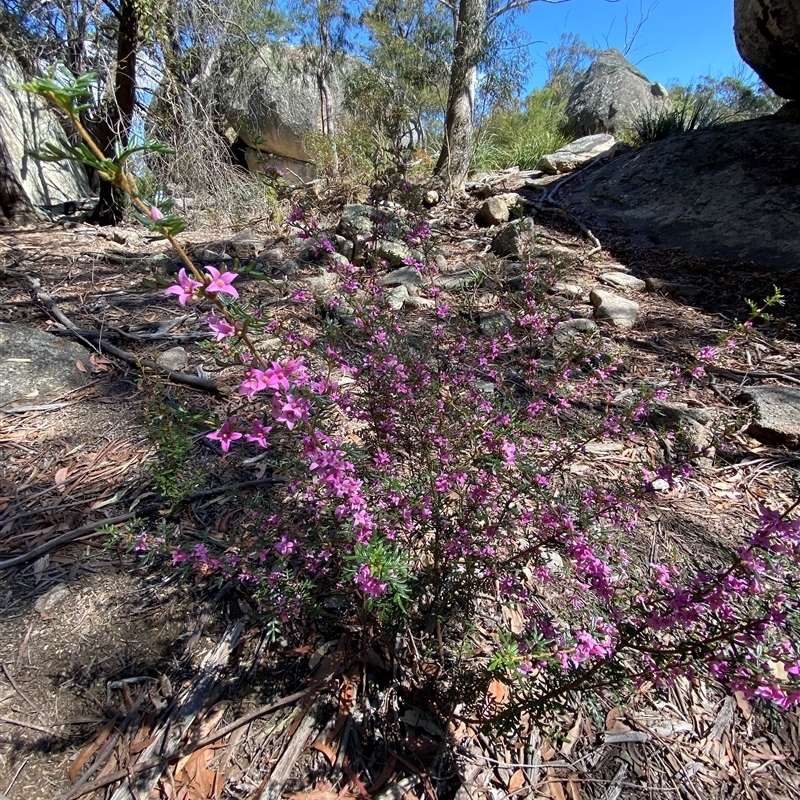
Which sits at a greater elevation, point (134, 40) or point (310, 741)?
point (134, 40)

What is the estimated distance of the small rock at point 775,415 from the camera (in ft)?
9.22

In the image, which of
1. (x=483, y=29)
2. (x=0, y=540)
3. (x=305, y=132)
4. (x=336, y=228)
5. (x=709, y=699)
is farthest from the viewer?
(x=305, y=132)

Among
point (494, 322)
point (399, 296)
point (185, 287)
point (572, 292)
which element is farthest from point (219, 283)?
point (572, 292)

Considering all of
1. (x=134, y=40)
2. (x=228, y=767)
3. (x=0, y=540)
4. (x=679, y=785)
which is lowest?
(x=679, y=785)

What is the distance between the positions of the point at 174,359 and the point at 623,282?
4.22 m

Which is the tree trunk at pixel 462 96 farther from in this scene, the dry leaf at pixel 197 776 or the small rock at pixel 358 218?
the dry leaf at pixel 197 776

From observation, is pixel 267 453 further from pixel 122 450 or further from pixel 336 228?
pixel 336 228

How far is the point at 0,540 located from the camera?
216 centimetres

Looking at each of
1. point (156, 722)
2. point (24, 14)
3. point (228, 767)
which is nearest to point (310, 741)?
point (228, 767)

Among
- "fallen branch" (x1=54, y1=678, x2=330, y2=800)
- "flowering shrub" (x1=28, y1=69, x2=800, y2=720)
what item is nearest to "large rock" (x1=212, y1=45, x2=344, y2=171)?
"flowering shrub" (x1=28, y1=69, x2=800, y2=720)

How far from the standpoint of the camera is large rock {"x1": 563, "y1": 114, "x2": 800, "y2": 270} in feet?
17.8

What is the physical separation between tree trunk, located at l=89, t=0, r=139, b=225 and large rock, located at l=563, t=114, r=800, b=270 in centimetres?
581

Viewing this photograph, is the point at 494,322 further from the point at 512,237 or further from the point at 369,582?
the point at 512,237

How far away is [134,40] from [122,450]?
17.2ft
